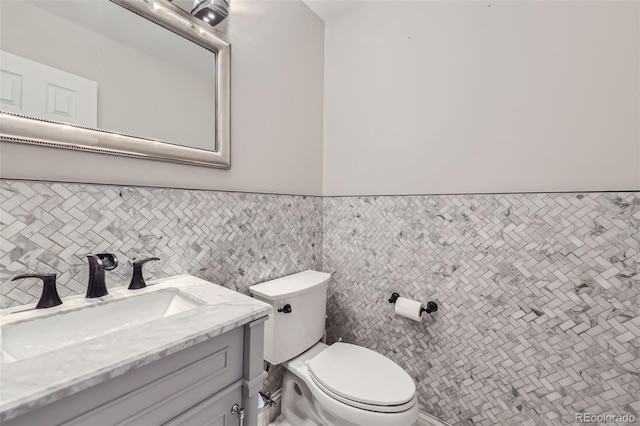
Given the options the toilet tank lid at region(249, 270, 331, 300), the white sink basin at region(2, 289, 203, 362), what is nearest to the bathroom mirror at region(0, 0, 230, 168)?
the white sink basin at region(2, 289, 203, 362)

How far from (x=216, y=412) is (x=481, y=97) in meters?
1.66

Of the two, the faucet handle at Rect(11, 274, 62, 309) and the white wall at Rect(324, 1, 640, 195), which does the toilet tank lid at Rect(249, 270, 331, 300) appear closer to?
the white wall at Rect(324, 1, 640, 195)

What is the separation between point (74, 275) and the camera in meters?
0.86

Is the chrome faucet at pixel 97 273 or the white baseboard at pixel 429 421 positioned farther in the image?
the white baseboard at pixel 429 421

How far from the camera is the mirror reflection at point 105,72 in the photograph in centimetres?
79

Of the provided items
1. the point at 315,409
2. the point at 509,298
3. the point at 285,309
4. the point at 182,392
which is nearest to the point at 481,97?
the point at 509,298

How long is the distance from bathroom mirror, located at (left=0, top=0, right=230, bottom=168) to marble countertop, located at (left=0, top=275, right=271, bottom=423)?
55 cm

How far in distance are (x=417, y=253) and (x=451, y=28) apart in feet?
3.95

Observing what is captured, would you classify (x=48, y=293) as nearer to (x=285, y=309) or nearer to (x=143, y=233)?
(x=143, y=233)

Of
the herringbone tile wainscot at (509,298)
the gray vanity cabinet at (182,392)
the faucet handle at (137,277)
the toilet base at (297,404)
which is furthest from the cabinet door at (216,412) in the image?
the herringbone tile wainscot at (509,298)

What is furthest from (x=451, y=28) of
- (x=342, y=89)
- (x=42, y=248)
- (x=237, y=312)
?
(x=42, y=248)

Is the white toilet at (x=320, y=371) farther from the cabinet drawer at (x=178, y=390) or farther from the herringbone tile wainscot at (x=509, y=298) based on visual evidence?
the cabinet drawer at (x=178, y=390)

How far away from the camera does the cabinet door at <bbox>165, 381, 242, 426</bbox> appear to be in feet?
2.18

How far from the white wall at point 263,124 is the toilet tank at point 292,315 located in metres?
0.55
